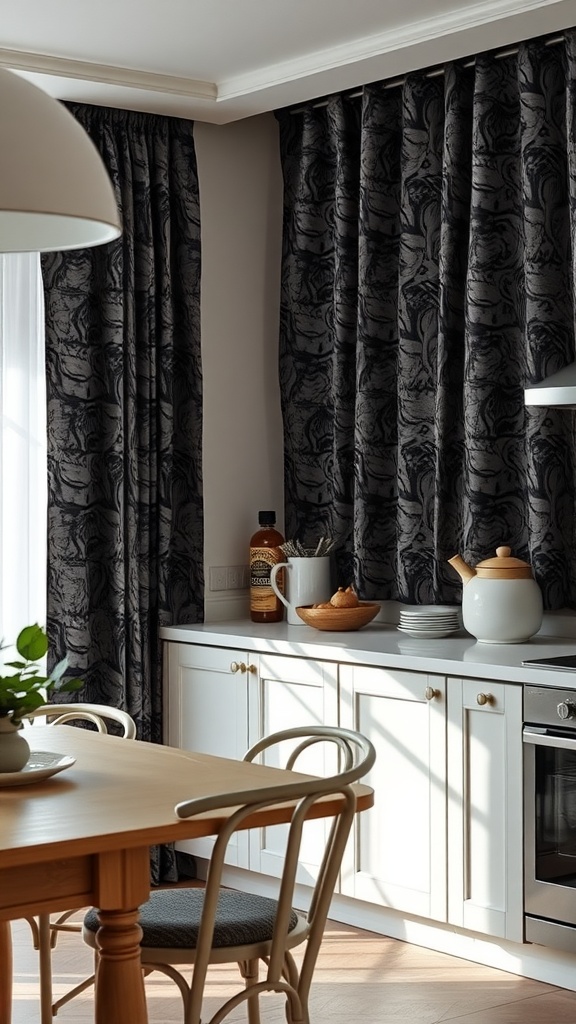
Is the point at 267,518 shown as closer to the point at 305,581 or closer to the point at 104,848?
the point at 305,581

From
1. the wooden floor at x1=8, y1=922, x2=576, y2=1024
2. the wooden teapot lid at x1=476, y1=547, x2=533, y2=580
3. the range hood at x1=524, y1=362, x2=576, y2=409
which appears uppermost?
the range hood at x1=524, y1=362, x2=576, y2=409

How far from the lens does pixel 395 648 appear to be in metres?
4.18

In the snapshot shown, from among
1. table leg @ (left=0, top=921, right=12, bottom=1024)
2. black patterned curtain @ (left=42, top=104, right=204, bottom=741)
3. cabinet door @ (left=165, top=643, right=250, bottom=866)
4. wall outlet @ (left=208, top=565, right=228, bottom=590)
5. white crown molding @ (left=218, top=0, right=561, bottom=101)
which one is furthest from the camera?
wall outlet @ (left=208, top=565, right=228, bottom=590)

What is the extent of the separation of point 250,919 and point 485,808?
1275mm

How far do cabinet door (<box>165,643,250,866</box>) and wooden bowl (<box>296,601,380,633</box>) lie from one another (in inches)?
10.2

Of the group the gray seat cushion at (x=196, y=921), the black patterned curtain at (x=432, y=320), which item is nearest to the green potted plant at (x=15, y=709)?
the gray seat cushion at (x=196, y=921)

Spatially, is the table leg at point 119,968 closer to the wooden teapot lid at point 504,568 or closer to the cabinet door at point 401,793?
the cabinet door at point 401,793

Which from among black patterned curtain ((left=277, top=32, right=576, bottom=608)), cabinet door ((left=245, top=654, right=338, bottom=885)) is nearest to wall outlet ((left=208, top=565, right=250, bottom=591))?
black patterned curtain ((left=277, top=32, right=576, bottom=608))

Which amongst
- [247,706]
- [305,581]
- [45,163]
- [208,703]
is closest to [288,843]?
[45,163]

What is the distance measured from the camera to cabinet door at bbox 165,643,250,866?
180 inches

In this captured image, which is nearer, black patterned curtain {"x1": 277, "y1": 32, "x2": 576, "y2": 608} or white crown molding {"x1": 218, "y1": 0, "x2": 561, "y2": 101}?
white crown molding {"x1": 218, "y1": 0, "x2": 561, "y2": 101}

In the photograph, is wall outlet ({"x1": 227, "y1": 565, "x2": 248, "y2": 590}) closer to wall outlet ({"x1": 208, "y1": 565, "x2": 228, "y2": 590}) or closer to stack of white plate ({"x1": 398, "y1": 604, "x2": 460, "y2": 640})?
wall outlet ({"x1": 208, "y1": 565, "x2": 228, "y2": 590})

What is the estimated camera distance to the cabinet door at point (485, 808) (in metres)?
3.71

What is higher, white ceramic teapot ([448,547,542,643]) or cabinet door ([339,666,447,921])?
white ceramic teapot ([448,547,542,643])
